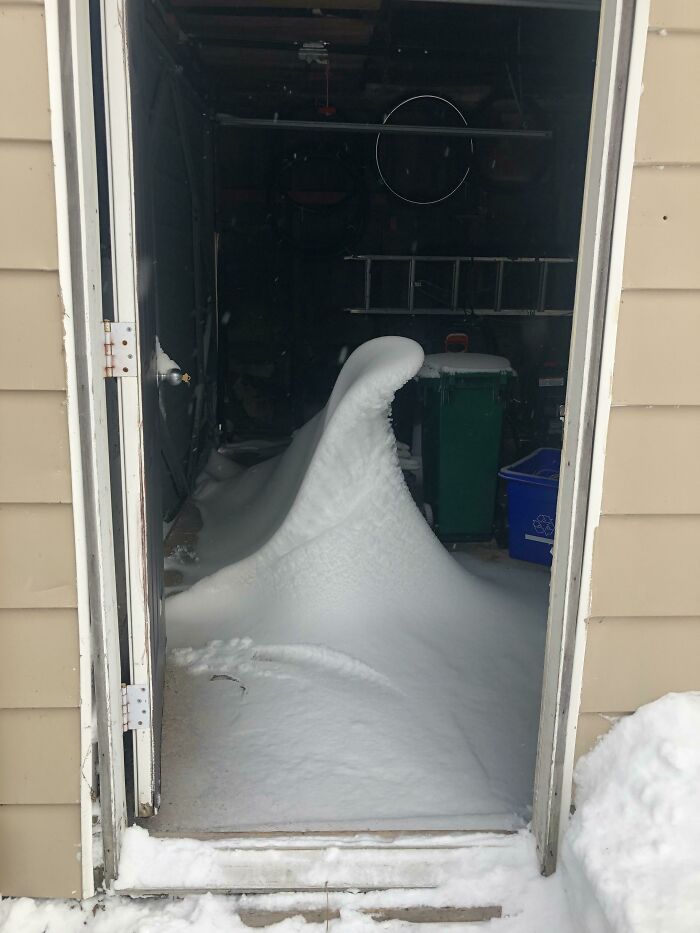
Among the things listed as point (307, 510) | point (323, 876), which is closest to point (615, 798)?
point (323, 876)

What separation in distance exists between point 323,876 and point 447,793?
0.44 meters

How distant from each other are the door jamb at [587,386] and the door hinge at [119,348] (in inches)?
36.8

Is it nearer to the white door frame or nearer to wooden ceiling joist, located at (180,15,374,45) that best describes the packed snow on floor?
the white door frame

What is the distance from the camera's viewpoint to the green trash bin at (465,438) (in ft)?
12.8

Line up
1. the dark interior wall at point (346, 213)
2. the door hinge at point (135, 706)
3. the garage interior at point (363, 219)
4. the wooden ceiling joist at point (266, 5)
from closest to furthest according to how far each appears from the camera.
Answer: the door hinge at point (135, 706), the wooden ceiling joist at point (266, 5), the garage interior at point (363, 219), the dark interior wall at point (346, 213)

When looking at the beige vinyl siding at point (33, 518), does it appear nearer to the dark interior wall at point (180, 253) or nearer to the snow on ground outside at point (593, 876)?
the snow on ground outside at point (593, 876)

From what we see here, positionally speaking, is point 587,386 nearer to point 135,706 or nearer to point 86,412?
point 86,412

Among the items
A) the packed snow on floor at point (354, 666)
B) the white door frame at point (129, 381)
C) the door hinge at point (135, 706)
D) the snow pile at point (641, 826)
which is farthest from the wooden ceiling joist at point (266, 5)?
the snow pile at point (641, 826)

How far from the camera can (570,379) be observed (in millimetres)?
1657

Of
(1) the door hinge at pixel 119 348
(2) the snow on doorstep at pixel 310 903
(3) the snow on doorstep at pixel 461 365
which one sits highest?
(1) the door hinge at pixel 119 348

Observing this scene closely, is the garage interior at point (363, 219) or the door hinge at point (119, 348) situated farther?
the garage interior at point (363, 219)

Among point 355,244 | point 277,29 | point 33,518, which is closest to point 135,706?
point 33,518

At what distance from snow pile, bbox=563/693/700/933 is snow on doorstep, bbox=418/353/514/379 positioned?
2381 millimetres

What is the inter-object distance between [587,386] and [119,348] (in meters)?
0.98
